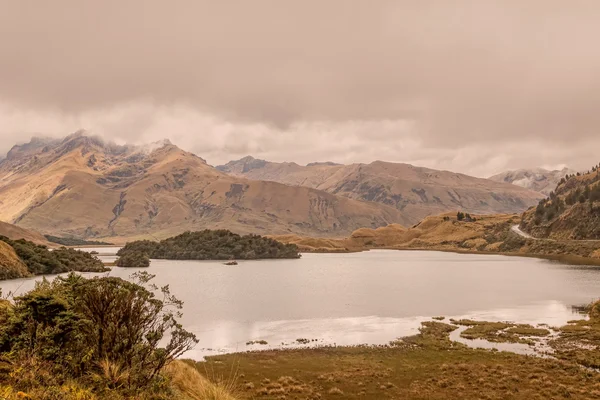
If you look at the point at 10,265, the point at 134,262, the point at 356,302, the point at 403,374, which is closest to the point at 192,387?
the point at 403,374

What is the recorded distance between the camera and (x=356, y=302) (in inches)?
3371

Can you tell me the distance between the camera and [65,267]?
131 metres

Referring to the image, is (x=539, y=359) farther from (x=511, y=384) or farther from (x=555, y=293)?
(x=555, y=293)

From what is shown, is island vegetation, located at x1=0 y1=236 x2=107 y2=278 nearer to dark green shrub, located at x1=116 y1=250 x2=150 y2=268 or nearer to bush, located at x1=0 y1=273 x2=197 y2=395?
dark green shrub, located at x1=116 y1=250 x2=150 y2=268

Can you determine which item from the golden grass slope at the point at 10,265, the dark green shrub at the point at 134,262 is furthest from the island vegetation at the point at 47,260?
the dark green shrub at the point at 134,262

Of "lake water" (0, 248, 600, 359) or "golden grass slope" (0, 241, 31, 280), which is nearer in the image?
"lake water" (0, 248, 600, 359)

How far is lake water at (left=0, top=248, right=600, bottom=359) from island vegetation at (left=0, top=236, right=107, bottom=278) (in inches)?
841

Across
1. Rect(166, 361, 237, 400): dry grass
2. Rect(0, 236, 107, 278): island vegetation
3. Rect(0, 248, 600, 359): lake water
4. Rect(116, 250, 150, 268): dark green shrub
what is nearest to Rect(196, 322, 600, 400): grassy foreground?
Rect(0, 248, 600, 359): lake water

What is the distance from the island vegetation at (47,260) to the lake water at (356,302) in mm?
21372

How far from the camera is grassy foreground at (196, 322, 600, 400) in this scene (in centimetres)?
3147

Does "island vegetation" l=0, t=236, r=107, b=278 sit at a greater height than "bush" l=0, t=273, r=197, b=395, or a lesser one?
lesser

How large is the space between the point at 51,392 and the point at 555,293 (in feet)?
339

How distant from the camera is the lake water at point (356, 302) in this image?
58.6 m

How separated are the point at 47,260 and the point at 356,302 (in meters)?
94.6
